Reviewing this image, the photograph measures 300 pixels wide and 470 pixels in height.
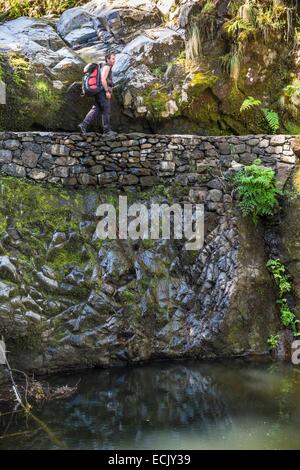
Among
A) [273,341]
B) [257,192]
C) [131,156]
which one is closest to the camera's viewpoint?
[273,341]

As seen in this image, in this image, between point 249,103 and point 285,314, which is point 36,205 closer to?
point 285,314

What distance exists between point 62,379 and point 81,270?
1972 mm

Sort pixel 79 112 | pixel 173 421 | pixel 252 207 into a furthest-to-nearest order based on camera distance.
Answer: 1. pixel 79 112
2. pixel 252 207
3. pixel 173 421

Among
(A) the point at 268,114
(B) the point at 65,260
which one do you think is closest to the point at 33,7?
(A) the point at 268,114

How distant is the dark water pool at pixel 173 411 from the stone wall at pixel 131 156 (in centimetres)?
382

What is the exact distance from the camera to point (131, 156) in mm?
9383

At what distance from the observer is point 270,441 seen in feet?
16.4

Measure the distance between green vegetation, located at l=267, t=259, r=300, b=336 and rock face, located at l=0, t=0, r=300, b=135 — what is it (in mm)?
3969

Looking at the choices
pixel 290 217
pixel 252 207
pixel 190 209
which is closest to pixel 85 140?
pixel 190 209

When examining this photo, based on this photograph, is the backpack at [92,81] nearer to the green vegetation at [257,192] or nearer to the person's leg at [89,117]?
the person's leg at [89,117]

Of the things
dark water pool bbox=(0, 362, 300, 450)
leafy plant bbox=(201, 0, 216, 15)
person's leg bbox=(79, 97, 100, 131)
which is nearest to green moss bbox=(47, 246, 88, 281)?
dark water pool bbox=(0, 362, 300, 450)

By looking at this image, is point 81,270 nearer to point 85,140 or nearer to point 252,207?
point 85,140

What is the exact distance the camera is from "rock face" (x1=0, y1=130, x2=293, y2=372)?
25.2ft

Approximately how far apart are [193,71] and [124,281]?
5.77m
